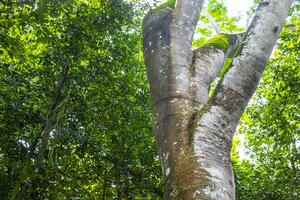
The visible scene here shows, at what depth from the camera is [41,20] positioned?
3.95 metres

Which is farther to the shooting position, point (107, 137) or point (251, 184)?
point (251, 184)

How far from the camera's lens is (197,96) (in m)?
2.69

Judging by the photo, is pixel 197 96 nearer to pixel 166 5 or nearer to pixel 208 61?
pixel 208 61

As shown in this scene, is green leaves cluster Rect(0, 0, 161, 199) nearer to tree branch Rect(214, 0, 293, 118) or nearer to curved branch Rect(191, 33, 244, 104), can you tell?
curved branch Rect(191, 33, 244, 104)

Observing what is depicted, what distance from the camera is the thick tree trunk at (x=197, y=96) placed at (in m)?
2.03

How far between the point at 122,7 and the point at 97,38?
935 mm

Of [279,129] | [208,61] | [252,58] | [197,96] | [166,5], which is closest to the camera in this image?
[252,58]

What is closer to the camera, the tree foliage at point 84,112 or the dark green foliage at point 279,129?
the tree foliage at point 84,112

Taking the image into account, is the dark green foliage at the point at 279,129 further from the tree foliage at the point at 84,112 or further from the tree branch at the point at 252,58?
the tree branch at the point at 252,58

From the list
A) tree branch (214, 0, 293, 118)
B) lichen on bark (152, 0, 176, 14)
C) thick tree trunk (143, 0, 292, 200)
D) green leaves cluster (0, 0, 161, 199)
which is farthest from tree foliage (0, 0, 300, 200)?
tree branch (214, 0, 293, 118)

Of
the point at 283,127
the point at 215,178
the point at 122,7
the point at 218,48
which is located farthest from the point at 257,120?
the point at 215,178

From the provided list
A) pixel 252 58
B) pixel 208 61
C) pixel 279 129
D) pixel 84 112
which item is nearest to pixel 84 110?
pixel 84 112

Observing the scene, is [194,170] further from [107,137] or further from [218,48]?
[107,137]

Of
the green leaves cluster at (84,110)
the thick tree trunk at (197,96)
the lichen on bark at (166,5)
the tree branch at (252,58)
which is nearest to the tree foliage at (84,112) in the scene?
the green leaves cluster at (84,110)
